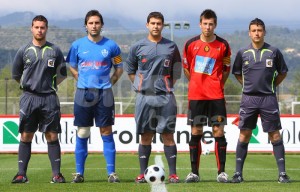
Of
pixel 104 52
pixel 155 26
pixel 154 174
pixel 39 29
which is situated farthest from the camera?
pixel 104 52

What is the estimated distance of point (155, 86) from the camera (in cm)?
1020

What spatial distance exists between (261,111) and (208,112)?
0.76m

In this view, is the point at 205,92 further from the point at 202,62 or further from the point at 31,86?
the point at 31,86

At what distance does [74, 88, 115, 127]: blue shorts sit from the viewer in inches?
407

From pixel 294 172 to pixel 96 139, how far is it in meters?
9.04


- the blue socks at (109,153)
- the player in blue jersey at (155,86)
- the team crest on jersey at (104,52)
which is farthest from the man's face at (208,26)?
the blue socks at (109,153)

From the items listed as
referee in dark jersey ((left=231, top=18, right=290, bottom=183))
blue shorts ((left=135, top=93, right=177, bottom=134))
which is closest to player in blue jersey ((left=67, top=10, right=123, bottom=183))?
blue shorts ((left=135, top=93, right=177, bottom=134))

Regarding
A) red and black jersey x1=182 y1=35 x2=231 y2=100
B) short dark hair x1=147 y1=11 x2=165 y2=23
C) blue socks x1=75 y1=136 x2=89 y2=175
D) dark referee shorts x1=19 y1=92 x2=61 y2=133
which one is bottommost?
blue socks x1=75 y1=136 x2=89 y2=175

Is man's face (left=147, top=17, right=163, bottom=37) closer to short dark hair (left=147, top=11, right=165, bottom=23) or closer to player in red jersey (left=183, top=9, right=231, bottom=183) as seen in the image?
short dark hair (left=147, top=11, right=165, bottom=23)

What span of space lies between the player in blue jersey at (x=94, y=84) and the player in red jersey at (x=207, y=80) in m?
1.04

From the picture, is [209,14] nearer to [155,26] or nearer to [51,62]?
[155,26]

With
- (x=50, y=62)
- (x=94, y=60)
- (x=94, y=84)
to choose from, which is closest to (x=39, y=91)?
(x=50, y=62)

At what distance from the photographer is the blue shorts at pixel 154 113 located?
10.2 metres

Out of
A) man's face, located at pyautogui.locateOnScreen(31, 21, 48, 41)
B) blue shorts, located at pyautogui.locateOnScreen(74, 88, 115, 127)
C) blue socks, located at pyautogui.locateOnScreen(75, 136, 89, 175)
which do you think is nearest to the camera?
man's face, located at pyautogui.locateOnScreen(31, 21, 48, 41)
